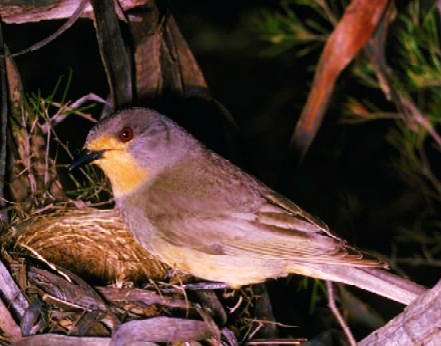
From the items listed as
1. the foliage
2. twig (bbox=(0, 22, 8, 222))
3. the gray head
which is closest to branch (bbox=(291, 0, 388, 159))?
the foliage

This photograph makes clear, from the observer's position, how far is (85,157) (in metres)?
4.20

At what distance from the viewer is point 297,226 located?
413 cm

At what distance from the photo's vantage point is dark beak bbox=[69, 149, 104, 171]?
13.7ft

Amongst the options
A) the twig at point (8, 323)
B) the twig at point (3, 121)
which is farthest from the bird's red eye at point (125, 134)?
the twig at point (8, 323)

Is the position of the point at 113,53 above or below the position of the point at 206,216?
above

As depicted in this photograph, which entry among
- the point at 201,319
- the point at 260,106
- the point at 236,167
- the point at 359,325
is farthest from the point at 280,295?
the point at 260,106

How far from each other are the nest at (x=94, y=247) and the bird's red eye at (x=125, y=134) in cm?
37

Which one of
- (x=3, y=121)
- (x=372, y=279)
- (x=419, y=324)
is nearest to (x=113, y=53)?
(x=3, y=121)

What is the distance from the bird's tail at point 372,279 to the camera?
3703 millimetres

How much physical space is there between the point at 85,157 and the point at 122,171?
0.25 m

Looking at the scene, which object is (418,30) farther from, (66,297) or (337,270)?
(66,297)

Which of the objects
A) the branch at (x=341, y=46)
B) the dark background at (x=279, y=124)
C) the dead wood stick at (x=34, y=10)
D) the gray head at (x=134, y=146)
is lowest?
the dark background at (x=279, y=124)

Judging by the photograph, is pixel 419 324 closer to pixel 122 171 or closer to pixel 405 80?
pixel 122 171

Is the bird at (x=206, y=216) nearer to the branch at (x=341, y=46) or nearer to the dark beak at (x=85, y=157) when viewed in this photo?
the dark beak at (x=85, y=157)
